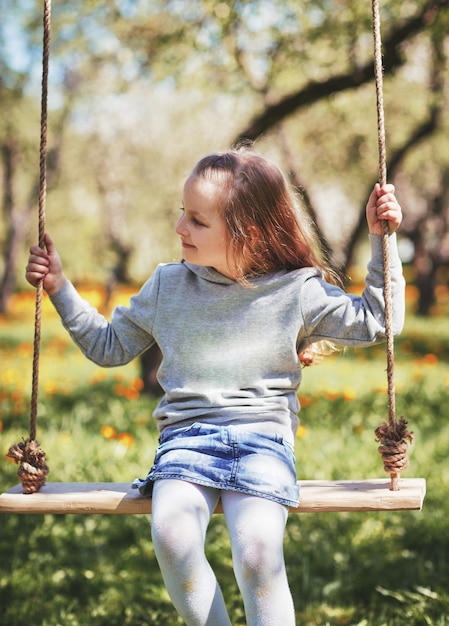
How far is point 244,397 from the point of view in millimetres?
2541

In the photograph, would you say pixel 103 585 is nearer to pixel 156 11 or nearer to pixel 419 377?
pixel 419 377

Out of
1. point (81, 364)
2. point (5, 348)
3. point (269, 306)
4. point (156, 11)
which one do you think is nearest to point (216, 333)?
point (269, 306)

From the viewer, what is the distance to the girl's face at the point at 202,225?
102 inches

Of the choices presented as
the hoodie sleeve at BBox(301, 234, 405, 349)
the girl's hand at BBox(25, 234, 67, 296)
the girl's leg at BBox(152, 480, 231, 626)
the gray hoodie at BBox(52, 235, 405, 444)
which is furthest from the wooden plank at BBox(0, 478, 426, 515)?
the girl's hand at BBox(25, 234, 67, 296)

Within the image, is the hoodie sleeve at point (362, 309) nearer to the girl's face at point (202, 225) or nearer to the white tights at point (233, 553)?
the girl's face at point (202, 225)

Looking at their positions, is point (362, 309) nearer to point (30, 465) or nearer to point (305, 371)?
point (30, 465)

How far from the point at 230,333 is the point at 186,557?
0.69 meters

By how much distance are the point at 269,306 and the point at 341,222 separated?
59.3ft

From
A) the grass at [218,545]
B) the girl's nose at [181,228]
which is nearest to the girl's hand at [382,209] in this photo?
the girl's nose at [181,228]

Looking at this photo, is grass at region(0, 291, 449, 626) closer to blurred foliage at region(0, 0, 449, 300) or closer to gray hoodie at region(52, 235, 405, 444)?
gray hoodie at region(52, 235, 405, 444)

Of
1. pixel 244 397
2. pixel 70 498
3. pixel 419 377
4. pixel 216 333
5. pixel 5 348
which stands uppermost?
pixel 216 333

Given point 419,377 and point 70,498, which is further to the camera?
point 419,377

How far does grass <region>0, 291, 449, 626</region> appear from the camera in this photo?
129 inches

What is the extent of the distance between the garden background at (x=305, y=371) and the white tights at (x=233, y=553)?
0.98m
